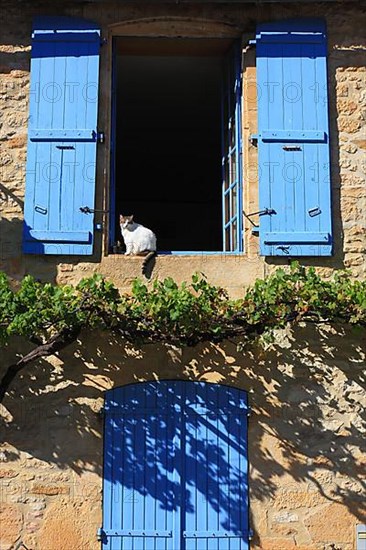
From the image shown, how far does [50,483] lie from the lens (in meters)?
5.49

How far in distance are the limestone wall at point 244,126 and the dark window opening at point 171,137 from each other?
0.90 ft

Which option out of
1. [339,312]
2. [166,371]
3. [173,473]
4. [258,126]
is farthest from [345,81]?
[173,473]

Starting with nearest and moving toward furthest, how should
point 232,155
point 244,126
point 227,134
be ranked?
point 244,126, point 232,155, point 227,134

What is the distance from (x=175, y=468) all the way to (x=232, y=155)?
2430mm

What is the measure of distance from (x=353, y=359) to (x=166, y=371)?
51.8 inches

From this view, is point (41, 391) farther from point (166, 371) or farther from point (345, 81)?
point (345, 81)

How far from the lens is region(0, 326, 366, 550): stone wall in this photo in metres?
5.44

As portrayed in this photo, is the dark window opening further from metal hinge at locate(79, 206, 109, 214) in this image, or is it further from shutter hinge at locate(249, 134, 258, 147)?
metal hinge at locate(79, 206, 109, 214)

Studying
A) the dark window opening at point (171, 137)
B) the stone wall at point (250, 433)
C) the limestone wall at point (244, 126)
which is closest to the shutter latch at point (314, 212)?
the limestone wall at point (244, 126)

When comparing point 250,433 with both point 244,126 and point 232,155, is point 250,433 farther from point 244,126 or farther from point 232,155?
point 244,126

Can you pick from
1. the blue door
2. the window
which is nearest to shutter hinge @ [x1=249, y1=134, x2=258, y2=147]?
the window

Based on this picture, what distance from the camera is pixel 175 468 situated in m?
5.48

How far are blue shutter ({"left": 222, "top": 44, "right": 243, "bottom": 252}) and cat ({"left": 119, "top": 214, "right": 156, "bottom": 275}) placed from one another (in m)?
0.68

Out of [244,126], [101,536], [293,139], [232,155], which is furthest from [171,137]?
[101,536]
